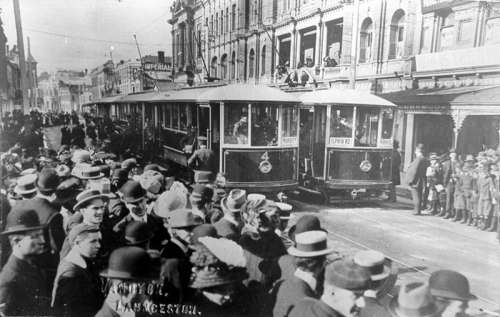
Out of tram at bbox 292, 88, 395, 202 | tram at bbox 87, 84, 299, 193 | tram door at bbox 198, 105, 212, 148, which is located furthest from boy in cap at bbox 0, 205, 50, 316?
tram at bbox 292, 88, 395, 202

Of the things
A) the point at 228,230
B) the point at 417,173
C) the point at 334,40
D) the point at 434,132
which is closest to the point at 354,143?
the point at 417,173

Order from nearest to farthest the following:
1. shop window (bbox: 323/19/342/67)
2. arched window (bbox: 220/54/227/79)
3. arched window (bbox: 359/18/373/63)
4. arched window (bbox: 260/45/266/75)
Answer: arched window (bbox: 359/18/373/63) → shop window (bbox: 323/19/342/67) → arched window (bbox: 260/45/266/75) → arched window (bbox: 220/54/227/79)

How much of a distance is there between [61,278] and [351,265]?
2216 mm

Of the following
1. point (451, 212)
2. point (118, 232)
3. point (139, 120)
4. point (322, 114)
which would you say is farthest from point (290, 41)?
point (118, 232)

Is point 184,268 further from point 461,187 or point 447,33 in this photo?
point 447,33

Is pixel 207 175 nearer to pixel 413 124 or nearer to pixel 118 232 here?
pixel 118 232

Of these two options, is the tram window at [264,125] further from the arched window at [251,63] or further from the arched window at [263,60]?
the arched window at [251,63]

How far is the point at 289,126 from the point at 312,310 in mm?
6187

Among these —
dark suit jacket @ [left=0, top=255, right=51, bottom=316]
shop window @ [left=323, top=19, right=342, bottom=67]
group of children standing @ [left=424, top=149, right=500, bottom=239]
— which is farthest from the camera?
shop window @ [left=323, top=19, right=342, bottom=67]

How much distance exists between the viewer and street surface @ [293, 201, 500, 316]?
15.7 ft

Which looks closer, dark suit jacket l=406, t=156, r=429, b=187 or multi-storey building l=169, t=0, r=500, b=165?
dark suit jacket l=406, t=156, r=429, b=187

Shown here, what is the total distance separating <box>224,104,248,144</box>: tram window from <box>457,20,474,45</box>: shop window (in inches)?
247

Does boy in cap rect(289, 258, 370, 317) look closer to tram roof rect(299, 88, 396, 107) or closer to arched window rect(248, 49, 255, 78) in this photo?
tram roof rect(299, 88, 396, 107)

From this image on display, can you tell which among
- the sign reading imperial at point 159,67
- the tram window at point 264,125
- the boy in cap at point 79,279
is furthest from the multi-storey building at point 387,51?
the boy in cap at point 79,279
